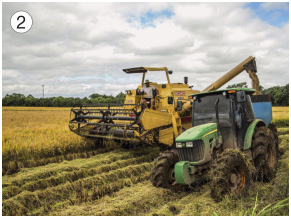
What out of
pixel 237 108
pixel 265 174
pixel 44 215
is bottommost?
pixel 44 215

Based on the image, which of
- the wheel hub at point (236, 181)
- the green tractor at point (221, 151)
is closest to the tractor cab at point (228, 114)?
the green tractor at point (221, 151)

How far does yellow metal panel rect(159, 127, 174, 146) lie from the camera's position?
26.1ft

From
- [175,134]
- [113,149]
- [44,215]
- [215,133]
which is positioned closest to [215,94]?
[215,133]

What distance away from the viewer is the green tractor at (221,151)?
4.70 meters

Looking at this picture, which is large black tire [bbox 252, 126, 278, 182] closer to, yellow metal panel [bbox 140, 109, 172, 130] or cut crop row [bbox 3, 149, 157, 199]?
yellow metal panel [bbox 140, 109, 172, 130]

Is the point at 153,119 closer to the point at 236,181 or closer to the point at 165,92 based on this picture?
the point at 165,92

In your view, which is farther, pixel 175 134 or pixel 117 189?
pixel 175 134

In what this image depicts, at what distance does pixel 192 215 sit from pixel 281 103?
181ft

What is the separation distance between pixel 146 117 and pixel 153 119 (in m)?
0.33

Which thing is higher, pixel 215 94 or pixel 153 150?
pixel 215 94

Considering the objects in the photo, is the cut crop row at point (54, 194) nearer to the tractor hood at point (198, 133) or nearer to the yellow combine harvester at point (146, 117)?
the yellow combine harvester at point (146, 117)

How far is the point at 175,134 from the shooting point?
8.37m

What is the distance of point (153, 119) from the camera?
25.4 feet

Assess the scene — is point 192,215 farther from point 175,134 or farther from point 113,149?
point 113,149
